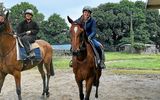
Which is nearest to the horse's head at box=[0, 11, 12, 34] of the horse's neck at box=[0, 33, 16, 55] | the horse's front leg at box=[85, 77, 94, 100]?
the horse's neck at box=[0, 33, 16, 55]

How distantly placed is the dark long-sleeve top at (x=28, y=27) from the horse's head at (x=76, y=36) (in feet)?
10.1

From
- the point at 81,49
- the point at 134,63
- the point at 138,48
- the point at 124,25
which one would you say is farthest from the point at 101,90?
the point at 124,25

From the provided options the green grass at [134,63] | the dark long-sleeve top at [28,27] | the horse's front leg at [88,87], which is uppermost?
the dark long-sleeve top at [28,27]

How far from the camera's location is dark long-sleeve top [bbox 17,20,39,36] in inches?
458

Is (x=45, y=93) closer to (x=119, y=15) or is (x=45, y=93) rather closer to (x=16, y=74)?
(x=16, y=74)

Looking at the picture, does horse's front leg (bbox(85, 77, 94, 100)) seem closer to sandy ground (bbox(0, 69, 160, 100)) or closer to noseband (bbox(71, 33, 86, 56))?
noseband (bbox(71, 33, 86, 56))

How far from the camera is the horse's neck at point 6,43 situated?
35.0ft

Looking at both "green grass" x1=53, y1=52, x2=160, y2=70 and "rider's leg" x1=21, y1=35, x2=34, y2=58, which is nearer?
"rider's leg" x1=21, y1=35, x2=34, y2=58

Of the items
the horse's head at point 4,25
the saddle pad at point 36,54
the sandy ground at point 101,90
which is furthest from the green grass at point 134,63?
the horse's head at point 4,25

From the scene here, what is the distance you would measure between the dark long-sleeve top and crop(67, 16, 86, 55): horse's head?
308cm

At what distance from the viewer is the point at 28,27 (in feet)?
38.2

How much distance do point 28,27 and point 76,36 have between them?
3581 mm

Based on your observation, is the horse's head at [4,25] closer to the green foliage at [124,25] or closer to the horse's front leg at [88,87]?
the horse's front leg at [88,87]

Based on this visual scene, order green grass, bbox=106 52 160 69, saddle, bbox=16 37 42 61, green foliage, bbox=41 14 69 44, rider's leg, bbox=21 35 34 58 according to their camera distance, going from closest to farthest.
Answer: saddle, bbox=16 37 42 61, rider's leg, bbox=21 35 34 58, green grass, bbox=106 52 160 69, green foliage, bbox=41 14 69 44
